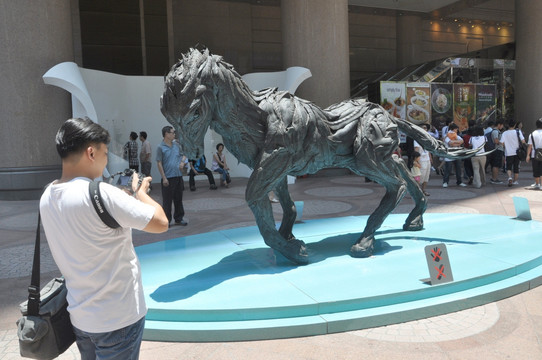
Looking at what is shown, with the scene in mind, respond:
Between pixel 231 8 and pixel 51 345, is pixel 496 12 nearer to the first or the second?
pixel 231 8

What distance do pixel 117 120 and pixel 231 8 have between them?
11357 mm

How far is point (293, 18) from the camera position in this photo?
13.5m

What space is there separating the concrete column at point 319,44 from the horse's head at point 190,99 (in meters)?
10.2

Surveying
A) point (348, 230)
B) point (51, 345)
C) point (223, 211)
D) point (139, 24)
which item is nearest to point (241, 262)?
point (348, 230)

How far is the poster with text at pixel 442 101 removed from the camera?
50.1ft

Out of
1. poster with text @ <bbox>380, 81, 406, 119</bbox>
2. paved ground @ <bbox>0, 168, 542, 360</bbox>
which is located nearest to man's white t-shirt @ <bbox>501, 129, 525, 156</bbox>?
poster with text @ <bbox>380, 81, 406, 119</bbox>

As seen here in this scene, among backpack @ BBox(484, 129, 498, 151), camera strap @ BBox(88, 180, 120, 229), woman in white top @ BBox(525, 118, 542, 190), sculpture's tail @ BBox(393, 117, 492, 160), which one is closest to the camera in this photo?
camera strap @ BBox(88, 180, 120, 229)

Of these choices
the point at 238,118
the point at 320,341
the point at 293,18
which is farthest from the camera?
the point at 293,18

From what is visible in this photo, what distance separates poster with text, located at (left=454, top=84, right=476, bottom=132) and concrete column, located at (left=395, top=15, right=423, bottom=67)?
8848mm

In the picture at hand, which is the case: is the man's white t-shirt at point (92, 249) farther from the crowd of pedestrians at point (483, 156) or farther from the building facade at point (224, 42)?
the building facade at point (224, 42)

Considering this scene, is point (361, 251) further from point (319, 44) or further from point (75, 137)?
point (319, 44)

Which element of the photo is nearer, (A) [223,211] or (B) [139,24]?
(A) [223,211]

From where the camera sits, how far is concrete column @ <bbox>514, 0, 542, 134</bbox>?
1636 centimetres

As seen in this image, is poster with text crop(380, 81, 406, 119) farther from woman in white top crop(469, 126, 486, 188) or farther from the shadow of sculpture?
the shadow of sculpture
